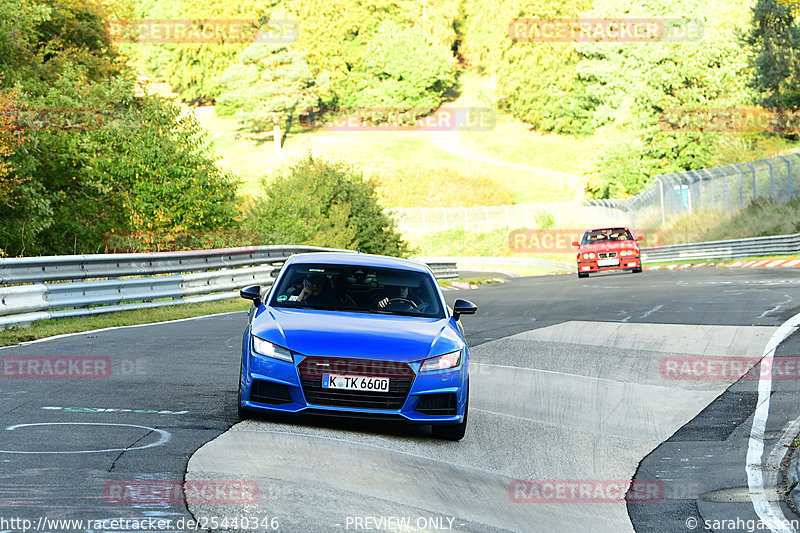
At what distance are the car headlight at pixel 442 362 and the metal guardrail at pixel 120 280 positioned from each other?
3.74 m

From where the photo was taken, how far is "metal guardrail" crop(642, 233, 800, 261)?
4103 cm

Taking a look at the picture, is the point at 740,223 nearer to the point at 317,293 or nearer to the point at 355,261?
the point at 355,261

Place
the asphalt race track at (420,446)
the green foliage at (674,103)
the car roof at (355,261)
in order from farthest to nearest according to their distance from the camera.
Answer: the green foliage at (674,103), the car roof at (355,261), the asphalt race track at (420,446)

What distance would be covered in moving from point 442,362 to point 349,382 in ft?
2.62

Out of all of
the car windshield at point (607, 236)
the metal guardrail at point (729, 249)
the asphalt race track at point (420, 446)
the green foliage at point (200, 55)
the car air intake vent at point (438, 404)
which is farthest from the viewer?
the green foliage at point (200, 55)

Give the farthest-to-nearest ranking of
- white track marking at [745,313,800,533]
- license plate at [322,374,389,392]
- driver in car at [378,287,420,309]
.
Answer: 1. driver in car at [378,287,420,309]
2. license plate at [322,374,389,392]
3. white track marking at [745,313,800,533]

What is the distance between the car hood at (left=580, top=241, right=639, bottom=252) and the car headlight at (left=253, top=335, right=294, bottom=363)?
2904 centimetres

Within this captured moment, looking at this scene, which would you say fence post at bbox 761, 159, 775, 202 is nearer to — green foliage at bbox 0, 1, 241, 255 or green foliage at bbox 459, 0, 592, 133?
green foliage at bbox 0, 1, 241, 255

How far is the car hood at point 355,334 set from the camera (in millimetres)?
8320

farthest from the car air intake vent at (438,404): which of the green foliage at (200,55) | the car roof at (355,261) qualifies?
the green foliage at (200,55)

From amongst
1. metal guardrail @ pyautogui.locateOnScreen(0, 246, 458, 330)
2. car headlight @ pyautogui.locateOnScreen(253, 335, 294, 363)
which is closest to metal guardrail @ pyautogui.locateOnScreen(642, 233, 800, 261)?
metal guardrail @ pyautogui.locateOnScreen(0, 246, 458, 330)

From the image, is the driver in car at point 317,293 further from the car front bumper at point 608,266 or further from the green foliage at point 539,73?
the green foliage at point 539,73

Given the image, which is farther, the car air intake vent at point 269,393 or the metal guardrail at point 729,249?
the metal guardrail at point 729,249

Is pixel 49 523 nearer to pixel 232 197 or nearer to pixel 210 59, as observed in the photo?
pixel 232 197
